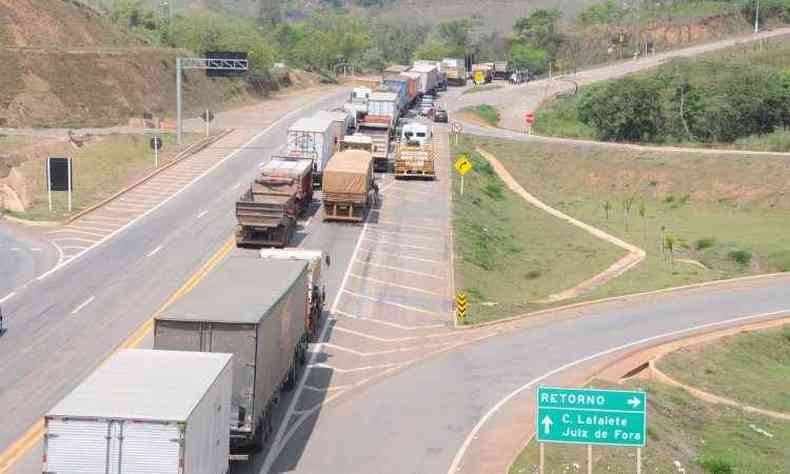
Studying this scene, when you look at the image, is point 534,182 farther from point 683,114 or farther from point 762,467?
point 762,467

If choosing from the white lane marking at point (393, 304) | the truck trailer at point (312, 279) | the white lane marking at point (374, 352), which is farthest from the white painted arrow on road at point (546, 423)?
the white lane marking at point (393, 304)

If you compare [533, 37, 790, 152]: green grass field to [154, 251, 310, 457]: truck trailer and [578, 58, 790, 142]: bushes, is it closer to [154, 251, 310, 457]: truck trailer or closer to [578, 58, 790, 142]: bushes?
[578, 58, 790, 142]: bushes

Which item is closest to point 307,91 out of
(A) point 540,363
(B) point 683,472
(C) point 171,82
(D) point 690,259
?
(C) point 171,82

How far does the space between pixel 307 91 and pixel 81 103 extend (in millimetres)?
A: 41532

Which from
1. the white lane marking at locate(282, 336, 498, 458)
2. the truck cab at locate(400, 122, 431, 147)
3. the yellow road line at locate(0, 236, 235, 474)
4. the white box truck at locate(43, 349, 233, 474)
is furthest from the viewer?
the truck cab at locate(400, 122, 431, 147)

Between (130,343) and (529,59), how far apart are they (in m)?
144

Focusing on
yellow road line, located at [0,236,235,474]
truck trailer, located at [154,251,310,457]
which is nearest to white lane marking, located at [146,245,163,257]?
yellow road line, located at [0,236,235,474]

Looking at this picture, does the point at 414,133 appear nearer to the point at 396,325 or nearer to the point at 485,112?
the point at 485,112

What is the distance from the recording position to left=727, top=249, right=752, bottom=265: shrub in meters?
56.6

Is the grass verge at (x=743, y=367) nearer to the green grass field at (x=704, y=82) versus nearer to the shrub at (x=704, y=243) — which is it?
the shrub at (x=704, y=243)

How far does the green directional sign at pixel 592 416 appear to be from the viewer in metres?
20.4

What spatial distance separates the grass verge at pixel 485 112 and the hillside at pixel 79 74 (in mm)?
23608

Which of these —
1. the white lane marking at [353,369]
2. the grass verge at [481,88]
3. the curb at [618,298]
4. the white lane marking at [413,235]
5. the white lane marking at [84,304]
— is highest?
the grass verge at [481,88]

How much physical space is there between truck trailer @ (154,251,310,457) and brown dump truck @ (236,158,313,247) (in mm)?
16975
